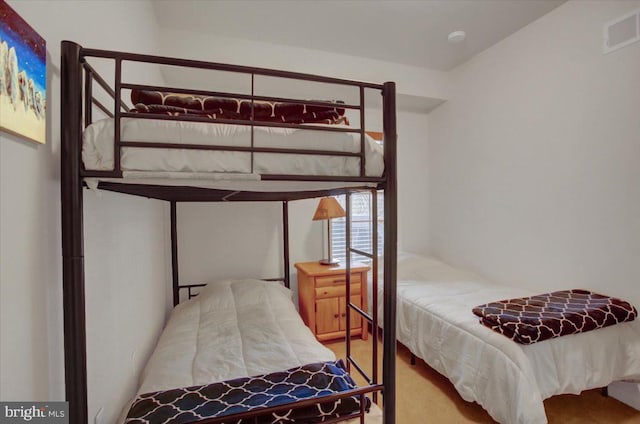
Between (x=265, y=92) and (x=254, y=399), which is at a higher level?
(x=265, y=92)

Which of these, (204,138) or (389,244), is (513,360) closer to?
(389,244)

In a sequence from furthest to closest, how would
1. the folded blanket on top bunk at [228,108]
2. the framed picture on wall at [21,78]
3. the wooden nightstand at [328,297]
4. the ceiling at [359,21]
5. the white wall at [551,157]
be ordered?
the wooden nightstand at [328,297]
the ceiling at [359,21]
the white wall at [551,157]
the folded blanket on top bunk at [228,108]
the framed picture on wall at [21,78]

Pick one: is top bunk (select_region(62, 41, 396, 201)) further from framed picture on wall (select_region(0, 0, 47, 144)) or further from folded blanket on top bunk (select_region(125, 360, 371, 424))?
folded blanket on top bunk (select_region(125, 360, 371, 424))

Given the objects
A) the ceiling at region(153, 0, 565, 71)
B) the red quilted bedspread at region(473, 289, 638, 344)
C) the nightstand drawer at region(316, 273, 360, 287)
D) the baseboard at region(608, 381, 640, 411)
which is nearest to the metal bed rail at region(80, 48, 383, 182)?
the red quilted bedspread at region(473, 289, 638, 344)

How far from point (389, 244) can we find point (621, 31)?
92.0 inches

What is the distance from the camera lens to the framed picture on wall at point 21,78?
0.63 metres

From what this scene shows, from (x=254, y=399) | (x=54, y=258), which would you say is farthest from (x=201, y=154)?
(x=254, y=399)

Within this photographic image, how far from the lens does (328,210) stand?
2916 millimetres

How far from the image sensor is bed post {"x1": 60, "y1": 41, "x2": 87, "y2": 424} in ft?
2.69

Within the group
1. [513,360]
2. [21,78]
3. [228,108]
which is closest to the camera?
[21,78]

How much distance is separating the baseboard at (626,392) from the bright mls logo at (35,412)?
304cm

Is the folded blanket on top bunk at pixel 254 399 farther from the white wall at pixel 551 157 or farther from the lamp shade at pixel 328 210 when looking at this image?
the white wall at pixel 551 157

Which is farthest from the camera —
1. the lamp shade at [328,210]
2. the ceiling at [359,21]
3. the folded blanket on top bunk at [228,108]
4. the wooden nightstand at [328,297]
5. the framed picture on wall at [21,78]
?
the lamp shade at [328,210]

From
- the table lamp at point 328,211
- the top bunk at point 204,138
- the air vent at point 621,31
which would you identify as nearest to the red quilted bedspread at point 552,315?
the top bunk at point 204,138
